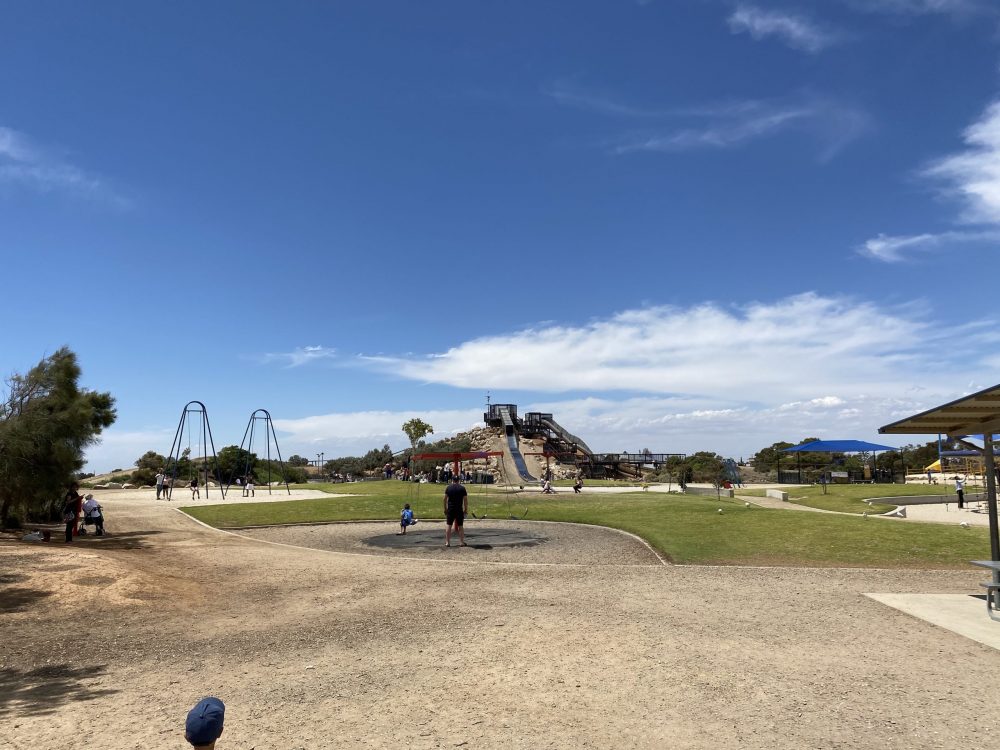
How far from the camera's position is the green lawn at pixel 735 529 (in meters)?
15.1

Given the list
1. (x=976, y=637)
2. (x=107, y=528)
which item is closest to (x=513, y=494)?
(x=107, y=528)

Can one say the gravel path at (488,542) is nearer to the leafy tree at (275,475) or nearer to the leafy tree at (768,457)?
the leafy tree at (275,475)

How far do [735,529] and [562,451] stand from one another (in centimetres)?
5505

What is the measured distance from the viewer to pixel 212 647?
8695mm

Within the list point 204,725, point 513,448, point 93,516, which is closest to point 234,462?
point 513,448

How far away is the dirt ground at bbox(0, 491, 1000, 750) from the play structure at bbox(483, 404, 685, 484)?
48595mm

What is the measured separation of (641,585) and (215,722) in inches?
398

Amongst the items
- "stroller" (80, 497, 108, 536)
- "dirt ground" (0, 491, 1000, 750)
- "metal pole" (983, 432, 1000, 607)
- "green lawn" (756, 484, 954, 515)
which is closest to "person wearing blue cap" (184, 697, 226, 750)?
"dirt ground" (0, 491, 1000, 750)

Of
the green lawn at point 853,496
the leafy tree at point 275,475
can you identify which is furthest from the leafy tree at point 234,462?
the green lawn at point 853,496

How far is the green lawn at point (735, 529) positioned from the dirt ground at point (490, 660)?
5.70 ft

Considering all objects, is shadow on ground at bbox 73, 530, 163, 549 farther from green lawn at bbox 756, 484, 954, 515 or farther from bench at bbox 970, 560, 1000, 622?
green lawn at bbox 756, 484, 954, 515

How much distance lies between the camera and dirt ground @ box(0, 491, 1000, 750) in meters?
5.80

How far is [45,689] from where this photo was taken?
23.3 ft

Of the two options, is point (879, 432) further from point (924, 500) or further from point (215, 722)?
point (924, 500)
